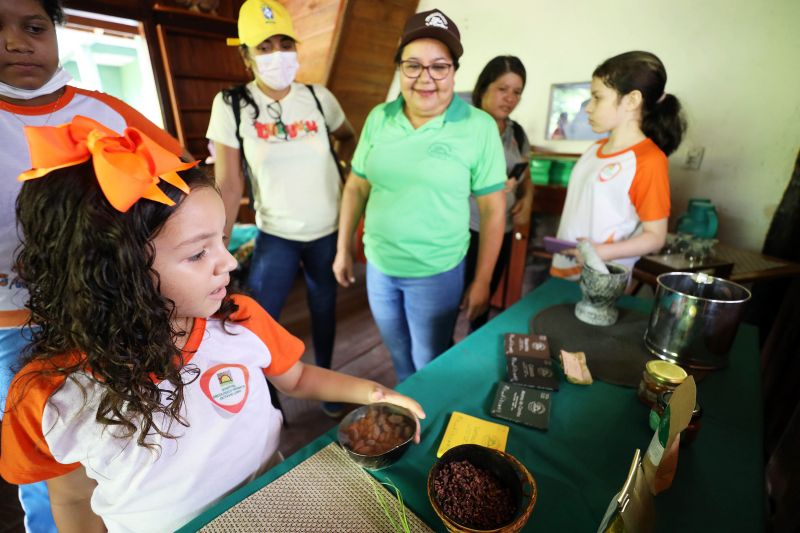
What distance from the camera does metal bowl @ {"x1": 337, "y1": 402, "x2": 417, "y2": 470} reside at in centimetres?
66

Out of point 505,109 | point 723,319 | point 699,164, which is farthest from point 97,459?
point 699,164

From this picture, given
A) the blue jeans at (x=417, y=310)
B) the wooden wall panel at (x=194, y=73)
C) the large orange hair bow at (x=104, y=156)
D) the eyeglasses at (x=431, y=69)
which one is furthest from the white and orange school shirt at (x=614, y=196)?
the wooden wall panel at (x=194, y=73)

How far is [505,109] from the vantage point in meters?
1.78

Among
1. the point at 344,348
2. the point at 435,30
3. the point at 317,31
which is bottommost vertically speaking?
the point at 344,348

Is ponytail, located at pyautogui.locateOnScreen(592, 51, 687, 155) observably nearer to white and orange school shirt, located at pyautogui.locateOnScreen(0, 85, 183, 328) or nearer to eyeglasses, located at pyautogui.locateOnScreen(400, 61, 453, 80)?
eyeglasses, located at pyautogui.locateOnScreen(400, 61, 453, 80)

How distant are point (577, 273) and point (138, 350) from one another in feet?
4.81

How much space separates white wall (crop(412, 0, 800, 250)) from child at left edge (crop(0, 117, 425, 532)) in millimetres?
2485

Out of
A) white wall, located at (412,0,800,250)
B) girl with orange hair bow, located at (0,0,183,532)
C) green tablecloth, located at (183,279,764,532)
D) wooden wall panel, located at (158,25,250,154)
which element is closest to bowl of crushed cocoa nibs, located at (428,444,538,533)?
green tablecloth, located at (183,279,764,532)

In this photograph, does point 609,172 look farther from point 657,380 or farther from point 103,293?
point 103,293

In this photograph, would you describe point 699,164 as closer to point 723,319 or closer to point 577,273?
point 577,273

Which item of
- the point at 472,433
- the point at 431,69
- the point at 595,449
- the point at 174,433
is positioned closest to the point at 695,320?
the point at 595,449

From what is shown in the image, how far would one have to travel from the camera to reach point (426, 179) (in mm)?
1226

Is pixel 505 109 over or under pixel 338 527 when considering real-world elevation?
over

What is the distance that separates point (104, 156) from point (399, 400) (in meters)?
0.63
